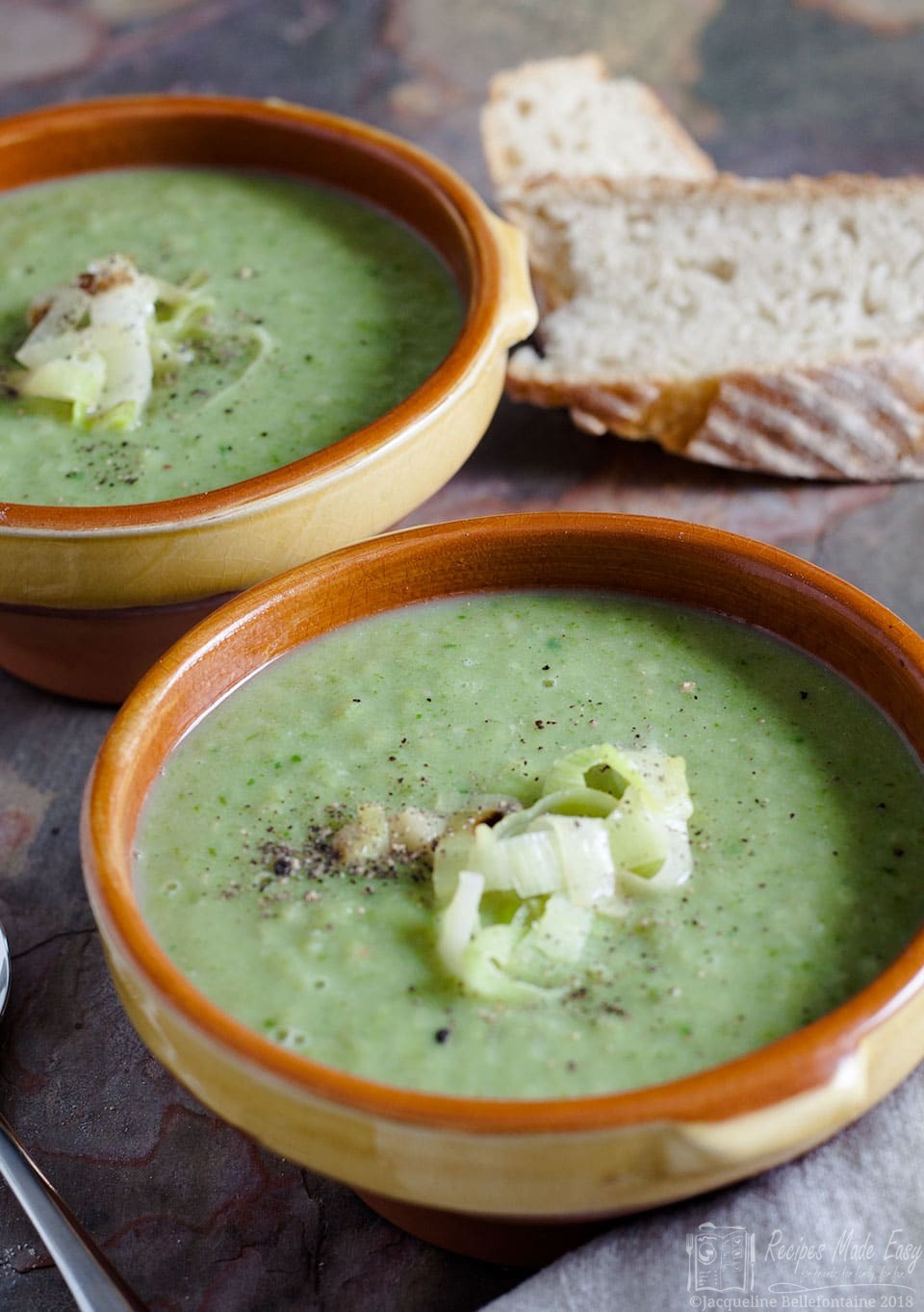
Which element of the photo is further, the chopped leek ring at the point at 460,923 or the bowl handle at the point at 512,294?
the bowl handle at the point at 512,294

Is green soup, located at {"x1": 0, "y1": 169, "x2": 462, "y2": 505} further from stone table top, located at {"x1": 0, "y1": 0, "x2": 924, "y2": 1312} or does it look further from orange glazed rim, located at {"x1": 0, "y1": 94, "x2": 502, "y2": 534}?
stone table top, located at {"x1": 0, "y1": 0, "x2": 924, "y2": 1312}

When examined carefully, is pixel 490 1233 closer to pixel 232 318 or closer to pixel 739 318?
pixel 232 318

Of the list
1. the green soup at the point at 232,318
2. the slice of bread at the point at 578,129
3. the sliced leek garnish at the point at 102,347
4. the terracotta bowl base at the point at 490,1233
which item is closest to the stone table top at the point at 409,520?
the terracotta bowl base at the point at 490,1233

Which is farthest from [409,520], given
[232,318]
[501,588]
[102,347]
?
[501,588]

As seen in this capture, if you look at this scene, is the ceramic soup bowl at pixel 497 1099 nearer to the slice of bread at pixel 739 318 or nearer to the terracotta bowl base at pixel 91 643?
the terracotta bowl base at pixel 91 643

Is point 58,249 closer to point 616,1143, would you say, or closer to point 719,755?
point 719,755

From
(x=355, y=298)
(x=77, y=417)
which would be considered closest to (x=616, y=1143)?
(x=77, y=417)

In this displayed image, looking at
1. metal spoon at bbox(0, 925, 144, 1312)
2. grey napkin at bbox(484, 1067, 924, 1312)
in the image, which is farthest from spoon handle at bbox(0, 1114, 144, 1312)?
grey napkin at bbox(484, 1067, 924, 1312)
